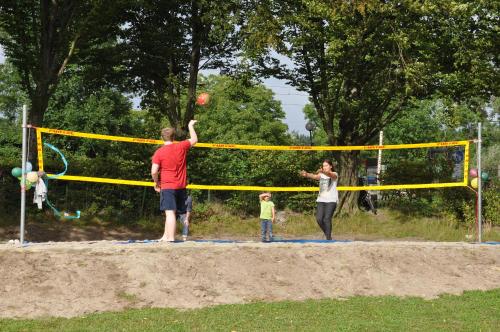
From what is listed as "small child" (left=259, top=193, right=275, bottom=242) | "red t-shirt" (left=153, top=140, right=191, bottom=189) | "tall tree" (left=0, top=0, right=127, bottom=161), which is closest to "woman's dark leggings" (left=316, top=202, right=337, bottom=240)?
"red t-shirt" (left=153, top=140, right=191, bottom=189)

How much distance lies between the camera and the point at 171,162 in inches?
374

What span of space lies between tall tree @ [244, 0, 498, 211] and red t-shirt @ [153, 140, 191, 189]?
10041 millimetres

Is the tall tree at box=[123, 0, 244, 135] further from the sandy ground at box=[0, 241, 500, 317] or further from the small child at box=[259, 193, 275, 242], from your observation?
the sandy ground at box=[0, 241, 500, 317]

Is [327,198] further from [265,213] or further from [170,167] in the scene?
[265,213]

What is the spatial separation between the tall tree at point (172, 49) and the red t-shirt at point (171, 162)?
12168mm

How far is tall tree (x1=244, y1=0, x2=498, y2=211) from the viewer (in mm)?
19359

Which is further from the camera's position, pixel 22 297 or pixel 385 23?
pixel 385 23

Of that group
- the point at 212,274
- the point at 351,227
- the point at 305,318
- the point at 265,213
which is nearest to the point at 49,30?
the point at 265,213

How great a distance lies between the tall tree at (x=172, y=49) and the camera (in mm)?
22047

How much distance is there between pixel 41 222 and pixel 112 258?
436 inches

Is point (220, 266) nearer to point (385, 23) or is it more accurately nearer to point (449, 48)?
point (385, 23)

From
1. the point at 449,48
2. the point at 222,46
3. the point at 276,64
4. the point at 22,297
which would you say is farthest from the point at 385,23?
the point at 22,297

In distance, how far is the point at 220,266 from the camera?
9.02 m

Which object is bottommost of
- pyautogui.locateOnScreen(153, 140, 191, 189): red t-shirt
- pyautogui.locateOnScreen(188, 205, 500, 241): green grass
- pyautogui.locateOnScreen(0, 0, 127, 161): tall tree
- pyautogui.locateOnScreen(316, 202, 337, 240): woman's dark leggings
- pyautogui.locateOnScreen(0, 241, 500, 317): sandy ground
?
pyautogui.locateOnScreen(188, 205, 500, 241): green grass
